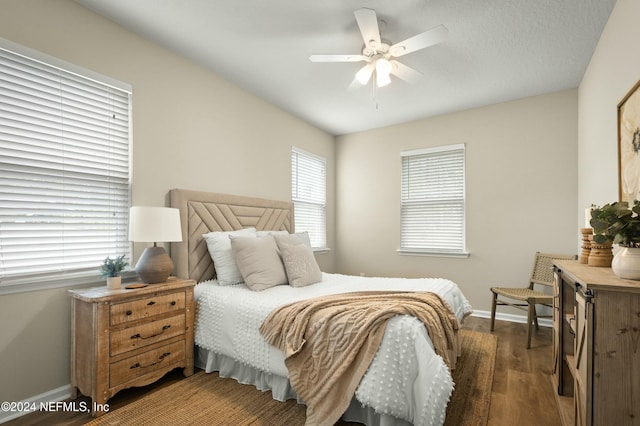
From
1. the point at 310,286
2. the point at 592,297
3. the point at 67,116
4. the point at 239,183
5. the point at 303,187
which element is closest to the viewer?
the point at 592,297

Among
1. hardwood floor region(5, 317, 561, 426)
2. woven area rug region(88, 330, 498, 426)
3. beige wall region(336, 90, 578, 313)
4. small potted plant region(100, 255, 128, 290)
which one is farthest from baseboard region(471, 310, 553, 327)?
small potted plant region(100, 255, 128, 290)

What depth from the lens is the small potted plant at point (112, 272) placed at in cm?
219

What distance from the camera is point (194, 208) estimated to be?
2.99m

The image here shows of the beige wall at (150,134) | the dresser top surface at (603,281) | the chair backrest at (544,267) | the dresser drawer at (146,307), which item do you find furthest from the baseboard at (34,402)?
the chair backrest at (544,267)

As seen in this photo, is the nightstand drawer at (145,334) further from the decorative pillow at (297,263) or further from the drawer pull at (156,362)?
the decorative pillow at (297,263)

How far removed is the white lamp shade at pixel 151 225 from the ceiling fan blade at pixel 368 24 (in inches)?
76.3

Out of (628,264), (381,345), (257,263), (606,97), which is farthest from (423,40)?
(257,263)

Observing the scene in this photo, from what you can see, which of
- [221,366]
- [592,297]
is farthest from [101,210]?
[592,297]

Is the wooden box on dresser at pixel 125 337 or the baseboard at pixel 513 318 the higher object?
the wooden box on dresser at pixel 125 337

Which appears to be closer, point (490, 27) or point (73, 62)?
point (73, 62)

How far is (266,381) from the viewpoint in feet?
7.52

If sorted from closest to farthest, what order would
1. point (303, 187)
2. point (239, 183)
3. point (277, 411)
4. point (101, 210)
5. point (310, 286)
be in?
point (277, 411) → point (101, 210) → point (310, 286) → point (239, 183) → point (303, 187)

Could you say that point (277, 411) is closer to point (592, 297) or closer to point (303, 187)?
point (592, 297)

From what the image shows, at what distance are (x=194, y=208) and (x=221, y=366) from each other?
1.40m
